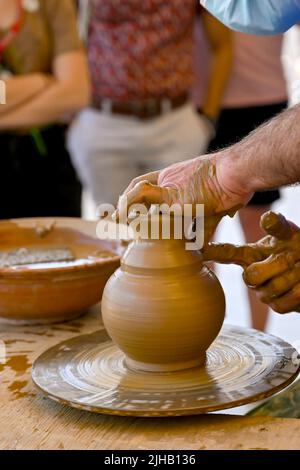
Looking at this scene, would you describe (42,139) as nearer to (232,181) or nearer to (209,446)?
(232,181)

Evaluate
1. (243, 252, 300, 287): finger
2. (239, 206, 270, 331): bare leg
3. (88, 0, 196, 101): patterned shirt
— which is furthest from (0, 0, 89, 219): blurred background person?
(243, 252, 300, 287): finger

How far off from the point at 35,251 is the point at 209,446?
0.87 m

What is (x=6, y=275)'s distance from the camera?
1703 mm

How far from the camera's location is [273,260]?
4.89 feet

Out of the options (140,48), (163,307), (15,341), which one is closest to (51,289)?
(15,341)

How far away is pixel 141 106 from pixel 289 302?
1608 mm

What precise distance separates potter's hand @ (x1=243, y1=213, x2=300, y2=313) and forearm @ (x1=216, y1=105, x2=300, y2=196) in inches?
3.3

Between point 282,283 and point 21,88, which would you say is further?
point 21,88

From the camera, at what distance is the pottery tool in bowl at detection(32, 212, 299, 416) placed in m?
1.32

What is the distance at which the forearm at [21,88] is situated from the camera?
102 inches

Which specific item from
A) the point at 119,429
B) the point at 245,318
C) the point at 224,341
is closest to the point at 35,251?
the point at 224,341

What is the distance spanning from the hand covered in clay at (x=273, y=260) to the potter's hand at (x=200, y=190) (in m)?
0.06

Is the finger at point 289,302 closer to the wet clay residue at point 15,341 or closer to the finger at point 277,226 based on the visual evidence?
the finger at point 277,226

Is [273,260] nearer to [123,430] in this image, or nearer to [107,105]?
[123,430]
